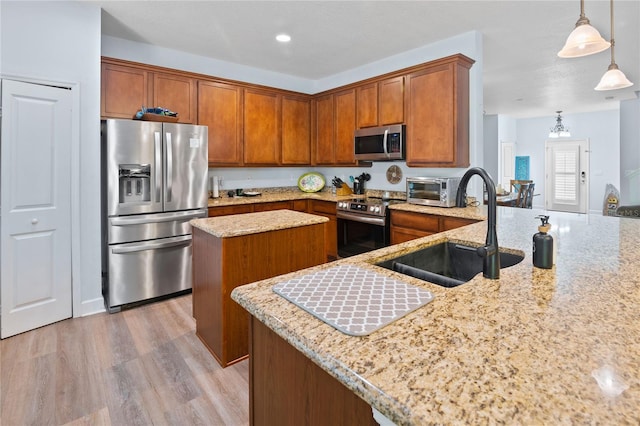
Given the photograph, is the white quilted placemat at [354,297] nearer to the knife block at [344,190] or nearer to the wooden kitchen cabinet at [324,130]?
the knife block at [344,190]

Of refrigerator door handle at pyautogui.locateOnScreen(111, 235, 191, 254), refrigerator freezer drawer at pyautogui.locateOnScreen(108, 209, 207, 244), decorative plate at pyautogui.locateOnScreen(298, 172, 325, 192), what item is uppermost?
decorative plate at pyautogui.locateOnScreen(298, 172, 325, 192)

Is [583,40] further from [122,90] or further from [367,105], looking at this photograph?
[122,90]

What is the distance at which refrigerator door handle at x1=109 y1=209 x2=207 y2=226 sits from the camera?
3.11 meters

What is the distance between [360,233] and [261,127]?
191 centimetres

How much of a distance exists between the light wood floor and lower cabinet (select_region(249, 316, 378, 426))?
868 mm

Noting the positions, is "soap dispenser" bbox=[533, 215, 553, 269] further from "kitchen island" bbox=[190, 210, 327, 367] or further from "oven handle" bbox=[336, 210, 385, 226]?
"oven handle" bbox=[336, 210, 385, 226]

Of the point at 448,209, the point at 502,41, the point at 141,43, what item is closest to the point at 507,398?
the point at 448,209

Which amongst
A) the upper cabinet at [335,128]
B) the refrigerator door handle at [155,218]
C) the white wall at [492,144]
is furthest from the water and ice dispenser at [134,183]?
the white wall at [492,144]

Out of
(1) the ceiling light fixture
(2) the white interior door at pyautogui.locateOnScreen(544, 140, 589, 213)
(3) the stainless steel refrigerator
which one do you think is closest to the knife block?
(3) the stainless steel refrigerator

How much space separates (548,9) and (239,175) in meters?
3.73

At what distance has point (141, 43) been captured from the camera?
3750mm

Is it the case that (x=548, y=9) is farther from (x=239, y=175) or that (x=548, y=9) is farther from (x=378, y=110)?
(x=239, y=175)

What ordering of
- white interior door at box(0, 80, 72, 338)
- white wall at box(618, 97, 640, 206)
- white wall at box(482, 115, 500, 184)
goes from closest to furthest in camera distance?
white interior door at box(0, 80, 72, 338) < white wall at box(618, 97, 640, 206) < white wall at box(482, 115, 500, 184)

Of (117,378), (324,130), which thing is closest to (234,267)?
(117,378)
